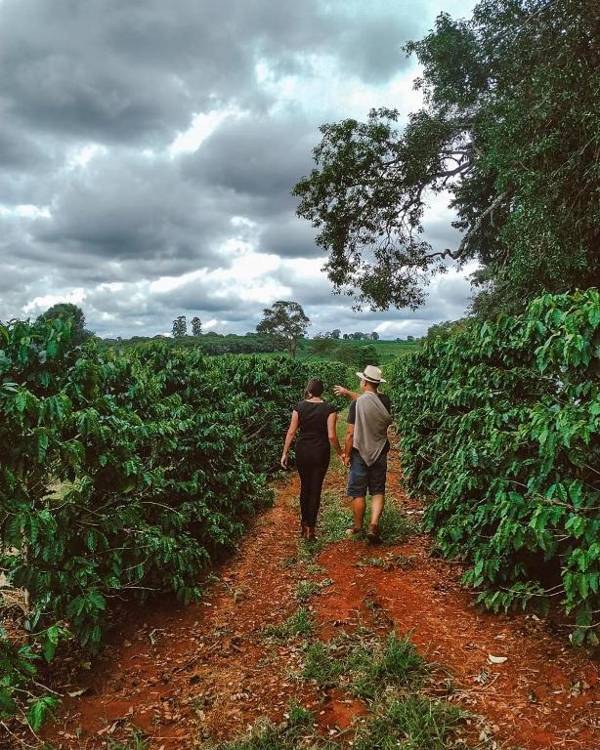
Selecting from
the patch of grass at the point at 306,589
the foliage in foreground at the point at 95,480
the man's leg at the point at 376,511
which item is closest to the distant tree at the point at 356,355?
the man's leg at the point at 376,511

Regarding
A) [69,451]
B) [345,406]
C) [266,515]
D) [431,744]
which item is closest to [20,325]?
[69,451]

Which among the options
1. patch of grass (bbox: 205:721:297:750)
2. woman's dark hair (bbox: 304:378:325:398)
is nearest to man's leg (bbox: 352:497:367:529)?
woman's dark hair (bbox: 304:378:325:398)

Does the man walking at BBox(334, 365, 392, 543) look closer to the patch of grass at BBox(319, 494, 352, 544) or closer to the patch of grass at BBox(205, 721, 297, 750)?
the patch of grass at BBox(319, 494, 352, 544)

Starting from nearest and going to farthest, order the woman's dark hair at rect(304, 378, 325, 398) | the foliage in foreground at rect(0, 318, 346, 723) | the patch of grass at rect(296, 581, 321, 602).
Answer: the foliage in foreground at rect(0, 318, 346, 723), the patch of grass at rect(296, 581, 321, 602), the woman's dark hair at rect(304, 378, 325, 398)

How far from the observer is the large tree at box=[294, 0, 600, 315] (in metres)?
12.3

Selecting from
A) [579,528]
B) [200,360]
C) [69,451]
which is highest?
[200,360]

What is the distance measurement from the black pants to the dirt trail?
0.97 m

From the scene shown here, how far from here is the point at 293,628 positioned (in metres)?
4.75

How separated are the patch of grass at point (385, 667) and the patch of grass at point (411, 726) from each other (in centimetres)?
22

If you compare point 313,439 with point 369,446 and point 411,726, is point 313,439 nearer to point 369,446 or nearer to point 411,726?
point 369,446

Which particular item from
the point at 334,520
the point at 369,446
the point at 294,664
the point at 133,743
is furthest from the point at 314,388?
the point at 133,743

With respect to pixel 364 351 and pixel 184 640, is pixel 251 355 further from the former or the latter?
pixel 364 351

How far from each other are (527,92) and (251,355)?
377 inches

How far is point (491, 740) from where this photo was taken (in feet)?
10.4
